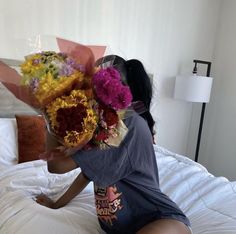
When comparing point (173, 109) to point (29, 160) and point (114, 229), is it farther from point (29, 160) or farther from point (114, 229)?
point (114, 229)

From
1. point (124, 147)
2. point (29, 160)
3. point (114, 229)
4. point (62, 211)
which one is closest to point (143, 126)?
point (124, 147)

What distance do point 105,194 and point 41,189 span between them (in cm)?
50

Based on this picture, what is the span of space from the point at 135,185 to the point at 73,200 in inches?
17.3

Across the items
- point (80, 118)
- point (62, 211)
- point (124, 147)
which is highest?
point (80, 118)

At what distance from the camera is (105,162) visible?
2.82ft

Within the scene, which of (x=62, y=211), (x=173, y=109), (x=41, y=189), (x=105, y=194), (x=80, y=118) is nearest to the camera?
(x=80, y=118)

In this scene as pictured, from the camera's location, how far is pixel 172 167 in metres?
1.85

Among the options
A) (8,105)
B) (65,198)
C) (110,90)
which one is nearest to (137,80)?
(110,90)

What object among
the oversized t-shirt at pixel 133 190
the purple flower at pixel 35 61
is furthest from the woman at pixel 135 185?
the purple flower at pixel 35 61

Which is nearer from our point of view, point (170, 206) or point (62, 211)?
point (170, 206)

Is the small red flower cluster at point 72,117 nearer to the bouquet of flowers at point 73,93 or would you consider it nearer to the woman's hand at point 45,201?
the bouquet of flowers at point 73,93

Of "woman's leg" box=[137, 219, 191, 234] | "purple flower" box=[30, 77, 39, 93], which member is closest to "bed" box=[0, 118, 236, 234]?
"woman's leg" box=[137, 219, 191, 234]

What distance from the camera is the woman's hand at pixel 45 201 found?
1.23 meters

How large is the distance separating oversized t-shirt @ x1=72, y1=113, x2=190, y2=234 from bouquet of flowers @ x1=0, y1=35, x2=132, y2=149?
0.12 meters
